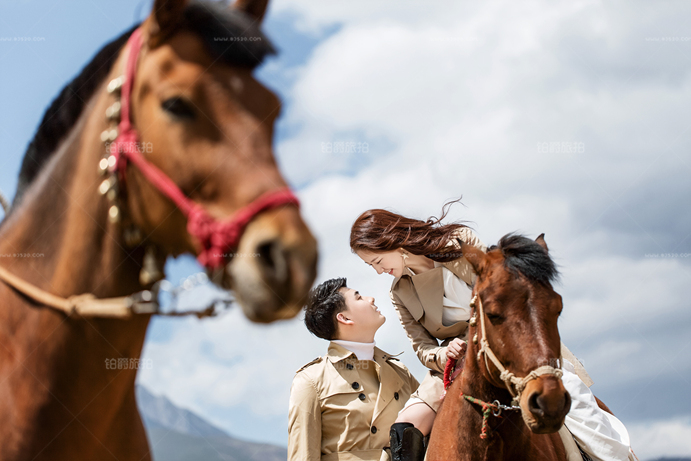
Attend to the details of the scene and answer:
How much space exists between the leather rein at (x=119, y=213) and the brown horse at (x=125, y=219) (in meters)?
0.02

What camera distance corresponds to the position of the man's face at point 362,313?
4.28 metres

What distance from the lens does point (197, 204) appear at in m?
1.66

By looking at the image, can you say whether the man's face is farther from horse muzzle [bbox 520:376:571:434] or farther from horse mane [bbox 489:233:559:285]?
horse muzzle [bbox 520:376:571:434]

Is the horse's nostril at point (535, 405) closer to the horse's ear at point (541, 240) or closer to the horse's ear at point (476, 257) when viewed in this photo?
the horse's ear at point (476, 257)

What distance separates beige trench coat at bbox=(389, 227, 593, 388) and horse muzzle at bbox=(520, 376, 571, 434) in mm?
1186

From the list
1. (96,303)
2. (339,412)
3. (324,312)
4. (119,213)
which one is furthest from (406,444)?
(119,213)

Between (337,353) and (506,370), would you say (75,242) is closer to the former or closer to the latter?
(506,370)

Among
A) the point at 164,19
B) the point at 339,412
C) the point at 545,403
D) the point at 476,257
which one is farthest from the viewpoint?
the point at 339,412

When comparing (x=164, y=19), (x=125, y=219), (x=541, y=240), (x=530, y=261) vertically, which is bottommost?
(x=125, y=219)

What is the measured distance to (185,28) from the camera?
185cm

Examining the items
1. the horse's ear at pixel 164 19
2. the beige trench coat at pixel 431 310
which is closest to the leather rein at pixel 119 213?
the horse's ear at pixel 164 19

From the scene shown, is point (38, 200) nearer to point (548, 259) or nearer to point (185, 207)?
point (185, 207)

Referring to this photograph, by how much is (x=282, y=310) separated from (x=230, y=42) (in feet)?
2.99

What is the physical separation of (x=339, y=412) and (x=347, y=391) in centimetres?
16
